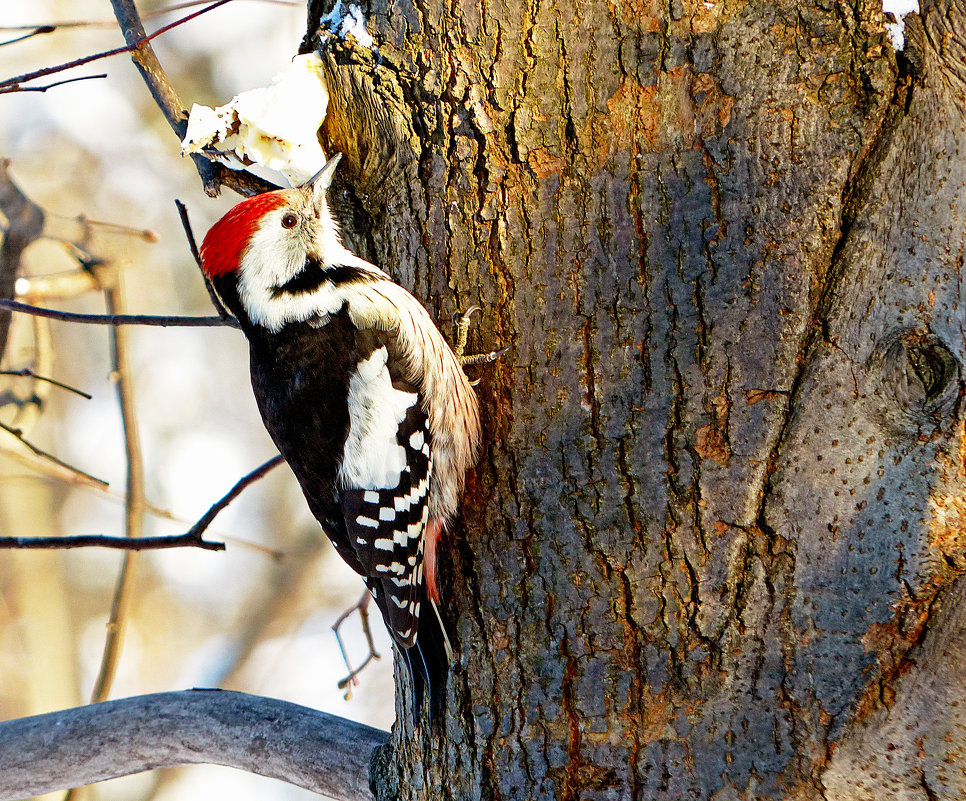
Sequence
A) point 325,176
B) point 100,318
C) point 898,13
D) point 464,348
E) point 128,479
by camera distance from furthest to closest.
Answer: point 128,479
point 100,318
point 325,176
point 464,348
point 898,13

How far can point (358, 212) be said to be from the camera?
195 centimetres

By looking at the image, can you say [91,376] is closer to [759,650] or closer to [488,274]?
[488,274]

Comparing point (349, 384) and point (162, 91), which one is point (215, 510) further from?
point (162, 91)

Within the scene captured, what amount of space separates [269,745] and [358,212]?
1332 millimetres

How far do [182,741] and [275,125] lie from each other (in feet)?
5.13

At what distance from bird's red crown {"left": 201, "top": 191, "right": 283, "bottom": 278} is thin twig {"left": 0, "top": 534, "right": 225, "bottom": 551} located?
2.81ft

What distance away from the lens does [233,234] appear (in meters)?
2.42

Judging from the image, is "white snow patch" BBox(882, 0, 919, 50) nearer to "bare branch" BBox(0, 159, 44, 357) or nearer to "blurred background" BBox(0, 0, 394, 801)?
"bare branch" BBox(0, 159, 44, 357)

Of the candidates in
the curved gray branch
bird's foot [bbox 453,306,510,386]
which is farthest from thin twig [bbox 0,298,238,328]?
the curved gray branch

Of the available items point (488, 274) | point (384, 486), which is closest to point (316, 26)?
point (488, 274)

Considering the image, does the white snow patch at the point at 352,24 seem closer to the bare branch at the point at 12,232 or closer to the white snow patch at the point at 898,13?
the white snow patch at the point at 898,13

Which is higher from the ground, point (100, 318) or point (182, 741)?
point (100, 318)

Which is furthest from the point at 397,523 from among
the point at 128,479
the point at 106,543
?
the point at 128,479

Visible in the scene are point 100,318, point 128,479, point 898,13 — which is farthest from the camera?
point 128,479
